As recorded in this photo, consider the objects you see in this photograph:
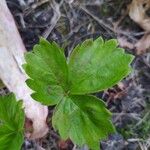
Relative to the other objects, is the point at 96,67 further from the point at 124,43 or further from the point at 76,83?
the point at 124,43

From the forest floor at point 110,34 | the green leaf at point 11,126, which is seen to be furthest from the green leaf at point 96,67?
the forest floor at point 110,34

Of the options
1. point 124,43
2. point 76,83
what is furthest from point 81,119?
point 124,43

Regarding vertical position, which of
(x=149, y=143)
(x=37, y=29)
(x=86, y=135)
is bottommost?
(x=149, y=143)

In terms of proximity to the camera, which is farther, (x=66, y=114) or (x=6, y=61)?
(x=6, y=61)

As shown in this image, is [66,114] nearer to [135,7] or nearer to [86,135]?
[86,135]

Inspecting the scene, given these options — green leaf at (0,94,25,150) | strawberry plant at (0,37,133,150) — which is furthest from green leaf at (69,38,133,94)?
green leaf at (0,94,25,150)

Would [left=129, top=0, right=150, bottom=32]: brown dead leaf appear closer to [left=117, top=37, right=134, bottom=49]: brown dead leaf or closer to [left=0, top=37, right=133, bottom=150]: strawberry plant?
[left=117, top=37, right=134, bottom=49]: brown dead leaf

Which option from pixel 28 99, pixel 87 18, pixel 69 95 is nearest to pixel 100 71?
pixel 69 95
